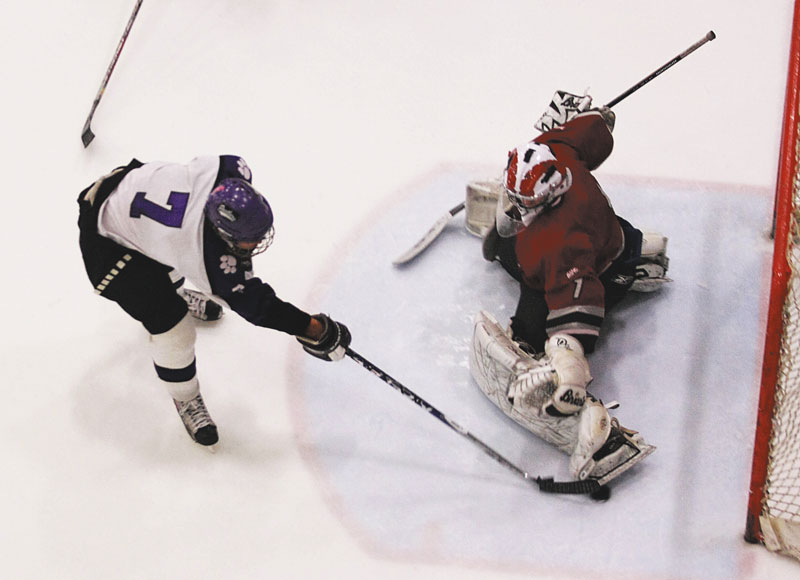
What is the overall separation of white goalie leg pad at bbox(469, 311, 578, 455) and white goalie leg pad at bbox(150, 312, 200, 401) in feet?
3.09

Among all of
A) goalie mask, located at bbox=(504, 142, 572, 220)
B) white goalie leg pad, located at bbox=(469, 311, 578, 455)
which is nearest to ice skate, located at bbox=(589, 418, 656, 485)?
white goalie leg pad, located at bbox=(469, 311, 578, 455)

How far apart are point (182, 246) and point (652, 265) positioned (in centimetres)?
173

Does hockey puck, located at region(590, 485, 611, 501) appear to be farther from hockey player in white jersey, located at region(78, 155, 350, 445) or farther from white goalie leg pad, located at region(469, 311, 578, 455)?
hockey player in white jersey, located at region(78, 155, 350, 445)

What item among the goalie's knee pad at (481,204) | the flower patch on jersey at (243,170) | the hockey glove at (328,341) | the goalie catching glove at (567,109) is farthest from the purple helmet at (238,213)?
the goalie catching glove at (567,109)

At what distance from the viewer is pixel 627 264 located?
10.0ft

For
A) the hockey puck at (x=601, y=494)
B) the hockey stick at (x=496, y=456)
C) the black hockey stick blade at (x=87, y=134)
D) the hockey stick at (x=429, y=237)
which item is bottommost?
the hockey puck at (x=601, y=494)

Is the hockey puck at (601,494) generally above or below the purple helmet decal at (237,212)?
below

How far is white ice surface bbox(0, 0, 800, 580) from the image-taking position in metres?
2.77

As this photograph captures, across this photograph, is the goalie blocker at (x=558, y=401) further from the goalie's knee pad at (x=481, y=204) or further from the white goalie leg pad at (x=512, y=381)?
the goalie's knee pad at (x=481, y=204)

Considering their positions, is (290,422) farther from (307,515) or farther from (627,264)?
(627,264)

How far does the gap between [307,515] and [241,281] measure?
882mm

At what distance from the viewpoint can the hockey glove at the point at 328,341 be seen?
8.46 ft

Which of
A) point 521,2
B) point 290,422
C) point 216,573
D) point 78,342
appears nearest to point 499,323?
point 290,422

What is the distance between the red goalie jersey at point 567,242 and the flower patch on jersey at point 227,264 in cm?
93
